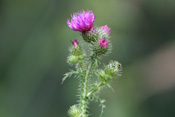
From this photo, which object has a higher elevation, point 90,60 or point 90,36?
point 90,36

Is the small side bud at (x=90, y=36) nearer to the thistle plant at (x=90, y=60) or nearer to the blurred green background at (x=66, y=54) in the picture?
the thistle plant at (x=90, y=60)

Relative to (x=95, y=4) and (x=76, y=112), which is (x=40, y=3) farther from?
(x=76, y=112)

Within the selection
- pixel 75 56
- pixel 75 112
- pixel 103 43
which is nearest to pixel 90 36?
pixel 103 43

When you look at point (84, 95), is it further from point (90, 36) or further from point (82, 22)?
point (82, 22)

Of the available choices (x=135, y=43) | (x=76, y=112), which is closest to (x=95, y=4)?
(x=135, y=43)

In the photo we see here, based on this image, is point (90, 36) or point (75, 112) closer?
point (75, 112)

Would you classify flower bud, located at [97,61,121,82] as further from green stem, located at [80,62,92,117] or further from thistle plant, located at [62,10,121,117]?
green stem, located at [80,62,92,117]

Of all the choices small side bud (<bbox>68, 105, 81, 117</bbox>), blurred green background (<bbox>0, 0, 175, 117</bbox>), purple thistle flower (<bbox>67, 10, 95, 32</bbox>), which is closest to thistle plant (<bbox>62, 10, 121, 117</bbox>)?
purple thistle flower (<bbox>67, 10, 95, 32</bbox>)

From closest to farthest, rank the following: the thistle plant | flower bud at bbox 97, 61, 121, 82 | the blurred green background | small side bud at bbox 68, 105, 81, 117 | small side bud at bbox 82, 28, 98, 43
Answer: small side bud at bbox 68, 105, 81, 117 < the thistle plant < flower bud at bbox 97, 61, 121, 82 < small side bud at bbox 82, 28, 98, 43 < the blurred green background
